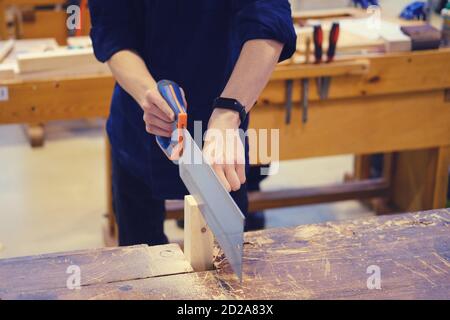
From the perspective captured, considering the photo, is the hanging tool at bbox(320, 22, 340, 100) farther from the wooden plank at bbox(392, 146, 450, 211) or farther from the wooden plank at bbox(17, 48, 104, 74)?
the wooden plank at bbox(17, 48, 104, 74)

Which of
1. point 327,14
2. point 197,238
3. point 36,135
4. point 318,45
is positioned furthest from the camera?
point 36,135

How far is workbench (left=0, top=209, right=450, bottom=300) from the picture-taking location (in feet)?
3.78

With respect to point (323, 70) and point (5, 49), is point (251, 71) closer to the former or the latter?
point (323, 70)

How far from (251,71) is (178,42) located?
0.64ft

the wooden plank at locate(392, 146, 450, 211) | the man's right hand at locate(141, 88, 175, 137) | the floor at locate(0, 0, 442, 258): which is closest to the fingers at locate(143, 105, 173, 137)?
the man's right hand at locate(141, 88, 175, 137)

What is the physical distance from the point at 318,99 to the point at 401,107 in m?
0.35

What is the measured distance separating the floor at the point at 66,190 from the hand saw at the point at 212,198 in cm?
164

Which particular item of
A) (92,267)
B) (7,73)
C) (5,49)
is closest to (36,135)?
(5,49)

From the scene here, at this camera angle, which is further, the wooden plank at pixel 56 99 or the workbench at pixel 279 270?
the wooden plank at pixel 56 99

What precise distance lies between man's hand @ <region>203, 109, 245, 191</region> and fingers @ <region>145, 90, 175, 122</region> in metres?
0.08

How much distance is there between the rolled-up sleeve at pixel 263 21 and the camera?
1.51 m

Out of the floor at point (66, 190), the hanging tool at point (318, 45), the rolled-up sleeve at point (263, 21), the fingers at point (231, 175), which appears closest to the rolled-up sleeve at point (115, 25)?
the rolled-up sleeve at point (263, 21)

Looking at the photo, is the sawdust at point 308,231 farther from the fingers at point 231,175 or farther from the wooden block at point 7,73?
the wooden block at point 7,73

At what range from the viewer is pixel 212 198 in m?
1.13
